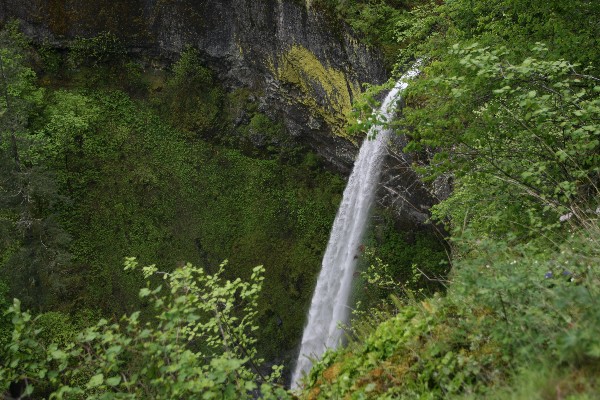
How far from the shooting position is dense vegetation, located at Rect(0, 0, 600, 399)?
7.82ft

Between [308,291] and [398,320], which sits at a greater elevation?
[398,320]

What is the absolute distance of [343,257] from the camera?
36.6ft

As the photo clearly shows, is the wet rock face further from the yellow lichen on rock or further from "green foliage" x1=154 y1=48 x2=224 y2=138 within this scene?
"green foliage" x1=154 y1=48 x2=224 y2=138

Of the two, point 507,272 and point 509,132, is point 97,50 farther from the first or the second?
point 507,272

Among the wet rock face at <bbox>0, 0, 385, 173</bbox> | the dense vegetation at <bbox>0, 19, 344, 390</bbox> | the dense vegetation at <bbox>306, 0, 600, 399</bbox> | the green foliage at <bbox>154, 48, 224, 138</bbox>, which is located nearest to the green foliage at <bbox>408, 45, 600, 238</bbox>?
the dense vegetation at <bbox>306, 0, 600, 399</bbox>

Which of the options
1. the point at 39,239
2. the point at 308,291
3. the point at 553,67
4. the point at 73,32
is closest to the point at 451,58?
the point at 553,67

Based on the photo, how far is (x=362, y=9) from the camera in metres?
10.7

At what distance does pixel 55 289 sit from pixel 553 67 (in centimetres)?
Result: 1069

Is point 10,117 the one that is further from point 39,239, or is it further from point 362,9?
point 362,9

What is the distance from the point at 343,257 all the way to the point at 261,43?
5705mm

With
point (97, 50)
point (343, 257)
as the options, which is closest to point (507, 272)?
point (343, 257)

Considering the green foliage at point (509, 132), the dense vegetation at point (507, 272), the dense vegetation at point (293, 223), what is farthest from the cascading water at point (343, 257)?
the green foliage at point (509, 132)

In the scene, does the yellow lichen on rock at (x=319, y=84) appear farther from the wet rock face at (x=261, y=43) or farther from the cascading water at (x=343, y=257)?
the cascading water at (x=343, y=257)

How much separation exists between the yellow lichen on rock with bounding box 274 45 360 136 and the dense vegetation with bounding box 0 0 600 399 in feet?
3.71
